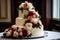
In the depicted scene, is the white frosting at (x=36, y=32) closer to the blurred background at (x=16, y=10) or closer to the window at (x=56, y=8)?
the blurred background at (x=16, y=10)

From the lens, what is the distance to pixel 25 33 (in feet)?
6.59

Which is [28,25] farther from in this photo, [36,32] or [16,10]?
[16,10]

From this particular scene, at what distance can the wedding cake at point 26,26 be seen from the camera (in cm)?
201

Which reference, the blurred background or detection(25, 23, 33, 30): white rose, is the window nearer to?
the blurred background

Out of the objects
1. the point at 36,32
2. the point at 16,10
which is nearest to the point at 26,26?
the point at 36,32

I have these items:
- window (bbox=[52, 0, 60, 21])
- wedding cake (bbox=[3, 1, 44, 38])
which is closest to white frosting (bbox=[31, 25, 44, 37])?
wedding cake (bbox=[3, 1, 44, 38])

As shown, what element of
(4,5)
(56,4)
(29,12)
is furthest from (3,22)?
(29,12)

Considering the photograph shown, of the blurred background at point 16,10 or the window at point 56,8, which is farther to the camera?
the window at point 56,8

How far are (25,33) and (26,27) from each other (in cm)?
11

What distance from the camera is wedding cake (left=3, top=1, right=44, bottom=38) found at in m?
2.01

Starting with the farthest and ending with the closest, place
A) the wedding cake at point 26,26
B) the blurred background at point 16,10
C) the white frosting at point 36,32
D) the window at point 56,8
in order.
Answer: the window at point 56,8
the blurred background at point 16,10
the white frosting at point 36,32
the wedding cake at point 26,26

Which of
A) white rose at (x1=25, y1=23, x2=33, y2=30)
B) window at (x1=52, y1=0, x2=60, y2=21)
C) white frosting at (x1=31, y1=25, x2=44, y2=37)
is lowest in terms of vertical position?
white frosting at (x1=31, y1=25, x2=44, y2=37)

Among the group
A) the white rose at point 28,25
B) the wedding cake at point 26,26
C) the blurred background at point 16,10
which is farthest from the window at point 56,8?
the white rose at point 28,25

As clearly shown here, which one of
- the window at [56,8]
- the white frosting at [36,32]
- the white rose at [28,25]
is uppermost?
the window at [56,8]
